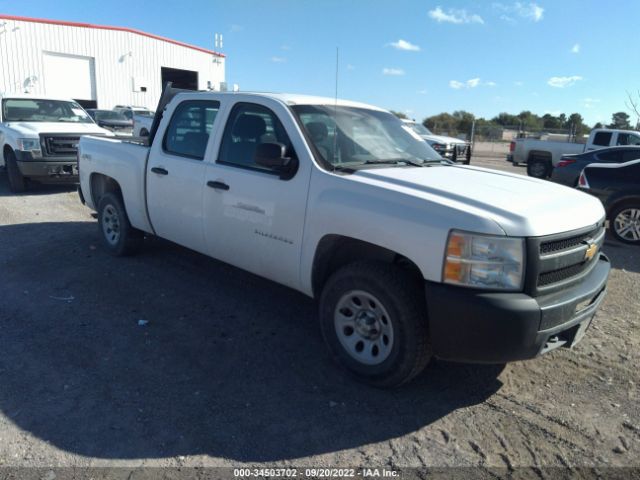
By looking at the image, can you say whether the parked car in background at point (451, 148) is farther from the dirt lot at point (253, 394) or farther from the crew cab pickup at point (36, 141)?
the dirt lot at point (253, 394)

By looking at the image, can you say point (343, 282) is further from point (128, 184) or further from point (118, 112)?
point (118, 112)

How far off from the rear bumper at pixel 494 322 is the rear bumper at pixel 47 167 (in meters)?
8.89

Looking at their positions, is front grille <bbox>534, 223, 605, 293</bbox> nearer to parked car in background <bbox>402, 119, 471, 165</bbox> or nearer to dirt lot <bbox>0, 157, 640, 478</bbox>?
dirt lot <bbox>0, 157, 640, 478</bbox>

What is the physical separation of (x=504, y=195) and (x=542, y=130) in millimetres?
36034

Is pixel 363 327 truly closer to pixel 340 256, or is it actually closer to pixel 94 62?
pixel 340 256

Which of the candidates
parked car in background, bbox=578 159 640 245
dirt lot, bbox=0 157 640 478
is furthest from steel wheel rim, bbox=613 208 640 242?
dirt lot, bbox=0 157 640 478

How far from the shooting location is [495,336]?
2848 millimetres

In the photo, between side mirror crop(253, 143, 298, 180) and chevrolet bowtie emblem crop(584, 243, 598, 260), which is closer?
chevrolet bowtie emblem crop(584, 243, 598, 260)

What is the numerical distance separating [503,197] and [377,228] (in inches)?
32.7

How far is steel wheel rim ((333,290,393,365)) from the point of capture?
3352 mm

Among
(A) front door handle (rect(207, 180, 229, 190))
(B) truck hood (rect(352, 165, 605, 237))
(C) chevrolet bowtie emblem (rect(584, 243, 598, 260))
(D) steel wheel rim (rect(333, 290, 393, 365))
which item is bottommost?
(D) steel wheel rim (rect(333, 290, 393, 365))

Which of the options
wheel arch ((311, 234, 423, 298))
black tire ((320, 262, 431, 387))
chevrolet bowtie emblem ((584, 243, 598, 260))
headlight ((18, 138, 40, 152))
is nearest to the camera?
black tire ((320, 262, 431, 387))

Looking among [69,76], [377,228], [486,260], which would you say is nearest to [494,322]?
[486,260]

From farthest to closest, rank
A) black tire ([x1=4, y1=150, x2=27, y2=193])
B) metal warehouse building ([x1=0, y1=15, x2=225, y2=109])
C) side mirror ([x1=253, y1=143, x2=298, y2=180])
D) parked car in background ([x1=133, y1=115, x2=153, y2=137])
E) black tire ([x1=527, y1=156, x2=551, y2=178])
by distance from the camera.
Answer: metal warehouse building ([x1=0, y1=15, x2=225, y2=109])
black tire ([x1=527, y1=156, x2=551, y2=178])
parked car in background ([x1=133, y1=115, x2=153, y2=137])
black tire ([x1=4, y1=150, x2=27, y2=193])
side mirror ([x1=253, y1=143, x2=298, y2=180])
